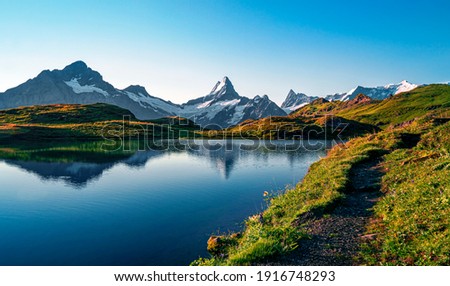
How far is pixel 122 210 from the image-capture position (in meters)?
31.8

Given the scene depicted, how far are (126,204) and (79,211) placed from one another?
5085 mm

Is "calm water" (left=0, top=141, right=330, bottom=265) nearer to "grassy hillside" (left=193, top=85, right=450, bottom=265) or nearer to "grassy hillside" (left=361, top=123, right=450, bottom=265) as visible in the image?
"grassy hillside" (left=193, top=85, right=450, bottom=265)

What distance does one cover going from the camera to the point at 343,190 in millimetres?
23234

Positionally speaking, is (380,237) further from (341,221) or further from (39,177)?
(39,177)

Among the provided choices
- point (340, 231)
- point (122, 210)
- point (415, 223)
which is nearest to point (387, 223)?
point (415, 223)

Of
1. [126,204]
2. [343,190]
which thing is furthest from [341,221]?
[126,204]

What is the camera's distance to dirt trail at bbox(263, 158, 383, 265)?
12.7 metres

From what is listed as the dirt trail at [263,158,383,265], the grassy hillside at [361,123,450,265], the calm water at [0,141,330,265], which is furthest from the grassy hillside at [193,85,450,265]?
the calm water at [0,141,330,265]

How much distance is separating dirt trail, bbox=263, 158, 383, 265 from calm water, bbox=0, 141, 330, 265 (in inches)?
343

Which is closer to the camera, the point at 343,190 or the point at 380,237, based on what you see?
the point at 380,237

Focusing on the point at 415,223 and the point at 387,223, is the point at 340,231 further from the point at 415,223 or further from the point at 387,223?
the point at 415,223

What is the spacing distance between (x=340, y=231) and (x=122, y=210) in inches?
955

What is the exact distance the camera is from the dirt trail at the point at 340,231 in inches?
499
